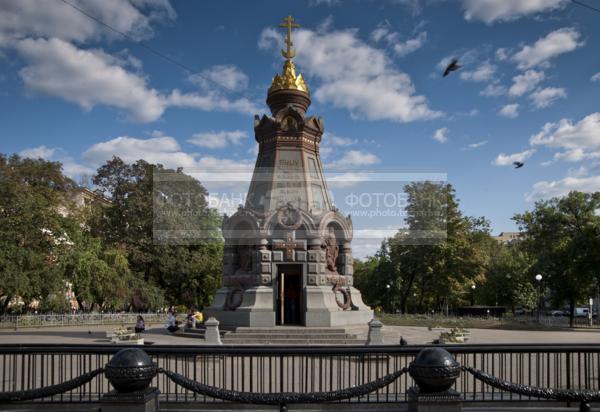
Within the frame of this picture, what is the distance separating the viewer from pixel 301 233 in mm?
21531

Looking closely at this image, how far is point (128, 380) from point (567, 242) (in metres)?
36.6

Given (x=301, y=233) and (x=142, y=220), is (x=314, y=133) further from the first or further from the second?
(x=142, y=220)

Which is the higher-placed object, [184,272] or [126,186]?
[126,186]

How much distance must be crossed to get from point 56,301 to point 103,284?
329 cm

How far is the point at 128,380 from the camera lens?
6.41 metres

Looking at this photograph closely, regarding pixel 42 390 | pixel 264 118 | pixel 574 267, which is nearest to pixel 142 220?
pixel 264 118

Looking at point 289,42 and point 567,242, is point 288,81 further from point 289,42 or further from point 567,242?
point 567,242

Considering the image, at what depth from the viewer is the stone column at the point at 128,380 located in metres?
6.41

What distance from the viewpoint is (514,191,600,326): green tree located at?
105ft

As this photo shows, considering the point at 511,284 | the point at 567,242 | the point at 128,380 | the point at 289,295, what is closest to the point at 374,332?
the point at 289,295

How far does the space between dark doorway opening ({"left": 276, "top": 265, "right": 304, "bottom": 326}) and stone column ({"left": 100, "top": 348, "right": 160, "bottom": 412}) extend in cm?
1460

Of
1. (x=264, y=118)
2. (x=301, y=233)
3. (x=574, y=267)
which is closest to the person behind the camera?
(x=301, y=233)

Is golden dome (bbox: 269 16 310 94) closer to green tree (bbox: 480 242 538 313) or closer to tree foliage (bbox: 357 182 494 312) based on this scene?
tree foliage (bbox: 357 182 494 312)

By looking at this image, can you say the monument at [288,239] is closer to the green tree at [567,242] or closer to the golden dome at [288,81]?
the golden dome at [288,81]
